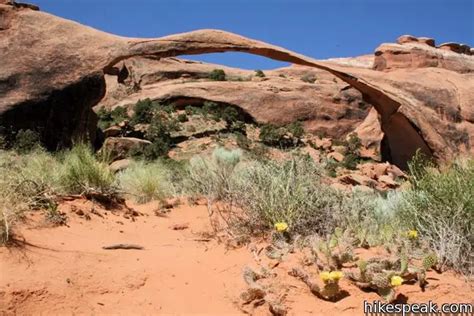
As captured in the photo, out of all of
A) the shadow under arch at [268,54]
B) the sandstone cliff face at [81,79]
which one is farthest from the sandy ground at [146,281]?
the shadow under arch at [268,54]

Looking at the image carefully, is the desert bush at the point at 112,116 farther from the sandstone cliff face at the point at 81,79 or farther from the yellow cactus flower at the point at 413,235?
the yellow cactus flower at the point at 413,235

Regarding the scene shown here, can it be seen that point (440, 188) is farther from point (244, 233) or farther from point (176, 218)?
point (176, 218)

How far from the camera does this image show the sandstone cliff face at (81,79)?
39.9 feet

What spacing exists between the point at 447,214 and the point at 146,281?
2366 millimetres

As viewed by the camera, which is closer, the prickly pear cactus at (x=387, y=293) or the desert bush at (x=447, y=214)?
the prickly pear cactus at (x=387, y=293)

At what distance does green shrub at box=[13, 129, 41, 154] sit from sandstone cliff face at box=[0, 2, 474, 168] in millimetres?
423

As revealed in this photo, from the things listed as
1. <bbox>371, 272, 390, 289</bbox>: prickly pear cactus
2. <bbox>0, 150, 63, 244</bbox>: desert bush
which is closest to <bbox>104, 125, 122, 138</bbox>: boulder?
<bbox>0, 150, 63, 244</bbox>: desert bush

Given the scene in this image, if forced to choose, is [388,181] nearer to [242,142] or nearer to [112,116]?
[242,142]

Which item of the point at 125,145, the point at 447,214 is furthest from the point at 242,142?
the point at 447,214

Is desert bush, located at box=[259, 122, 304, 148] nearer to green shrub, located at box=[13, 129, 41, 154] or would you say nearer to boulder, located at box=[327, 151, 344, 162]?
boulder, located at box=[327, 151, 344, 162]

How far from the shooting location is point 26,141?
1138cm

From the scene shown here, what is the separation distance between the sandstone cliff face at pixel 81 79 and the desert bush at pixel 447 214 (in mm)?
8217

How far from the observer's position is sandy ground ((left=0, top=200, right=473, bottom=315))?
133 inches

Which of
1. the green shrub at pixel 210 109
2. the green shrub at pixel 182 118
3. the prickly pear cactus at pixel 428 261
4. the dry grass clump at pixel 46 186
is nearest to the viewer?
the prickly pear cactus at pixel 428 261
